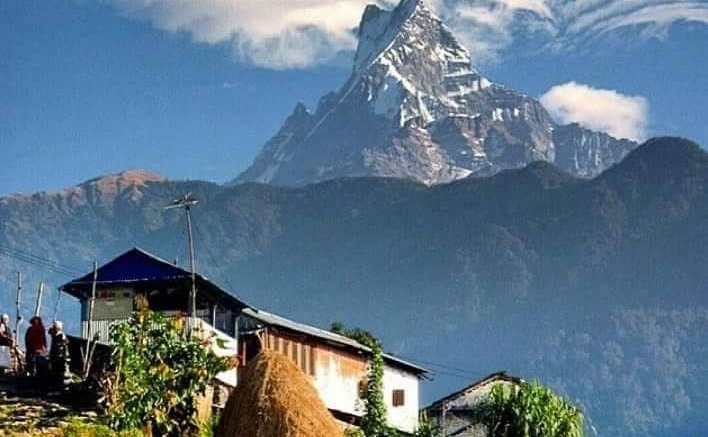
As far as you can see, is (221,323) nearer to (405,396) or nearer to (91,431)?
(405,396)

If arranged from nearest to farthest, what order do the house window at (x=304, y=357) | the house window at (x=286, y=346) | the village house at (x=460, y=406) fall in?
the house window at (x=286, y=346)
the house window at (x=304, y=357)
the village house at (x=460, y=406)

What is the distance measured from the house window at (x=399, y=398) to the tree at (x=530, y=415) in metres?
20.9

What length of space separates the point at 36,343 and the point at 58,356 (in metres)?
0.60

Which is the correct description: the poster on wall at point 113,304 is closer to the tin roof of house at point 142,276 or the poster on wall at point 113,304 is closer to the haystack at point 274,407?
the tin roof of house at point 142,276

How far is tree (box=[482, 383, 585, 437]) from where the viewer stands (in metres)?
35.9

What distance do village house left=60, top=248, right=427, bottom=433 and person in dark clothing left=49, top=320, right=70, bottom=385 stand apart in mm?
8298

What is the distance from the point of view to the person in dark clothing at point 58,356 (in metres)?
30.0

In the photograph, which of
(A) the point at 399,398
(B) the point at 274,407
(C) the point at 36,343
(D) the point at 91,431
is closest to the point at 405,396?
(A) the point at 399,398

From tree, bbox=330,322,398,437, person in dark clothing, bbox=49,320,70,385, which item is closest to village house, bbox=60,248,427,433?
tree, bbox=330,322,398,437

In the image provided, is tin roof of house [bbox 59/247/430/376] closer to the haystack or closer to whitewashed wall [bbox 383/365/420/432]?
whitewashed wall [bbox 383/365/420/432]

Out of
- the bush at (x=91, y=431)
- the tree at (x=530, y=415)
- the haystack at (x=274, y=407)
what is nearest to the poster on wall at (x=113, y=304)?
the tree at (x=530, y=415)

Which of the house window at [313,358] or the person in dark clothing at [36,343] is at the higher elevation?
the house window at [313,358]

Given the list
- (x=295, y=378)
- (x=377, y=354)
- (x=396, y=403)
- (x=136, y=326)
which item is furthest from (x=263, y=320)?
(x=295, y=378)

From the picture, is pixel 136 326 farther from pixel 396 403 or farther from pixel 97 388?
pixel 396 403
